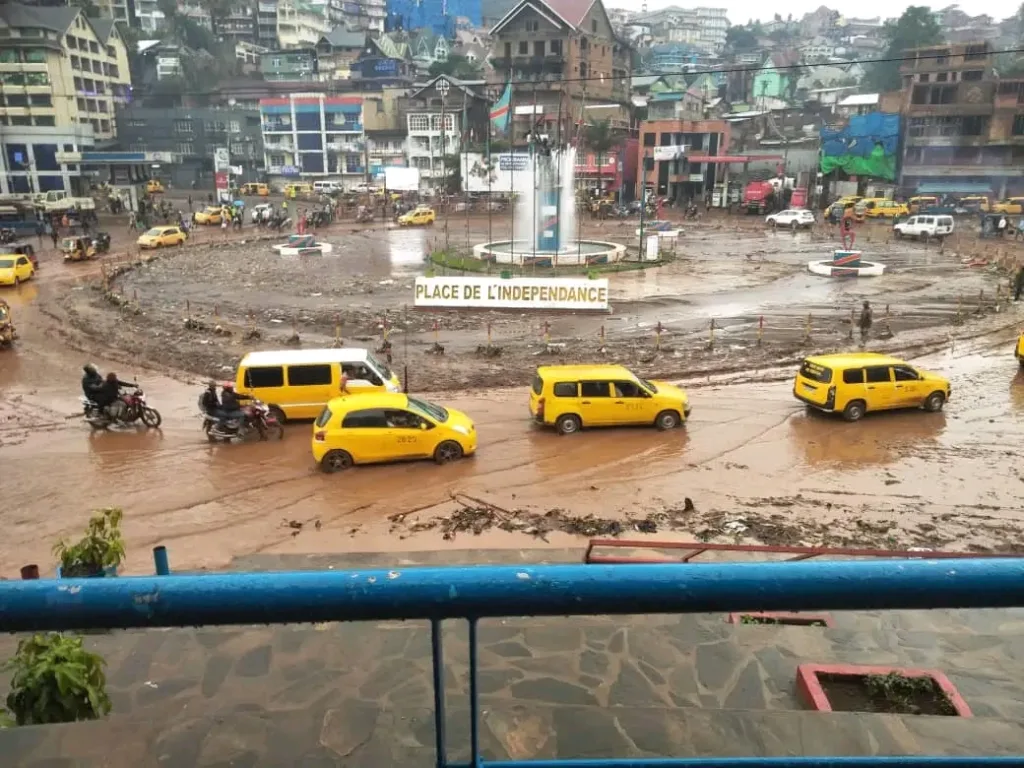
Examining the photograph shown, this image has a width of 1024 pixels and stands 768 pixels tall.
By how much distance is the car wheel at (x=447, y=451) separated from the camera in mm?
14469

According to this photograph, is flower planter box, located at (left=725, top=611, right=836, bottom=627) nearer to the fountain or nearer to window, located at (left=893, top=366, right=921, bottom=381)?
window, located at (left=893, top=366, right=921, bottom=381)

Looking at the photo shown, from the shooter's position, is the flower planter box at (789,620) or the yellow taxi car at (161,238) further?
the yellow taxi car at (161,238)

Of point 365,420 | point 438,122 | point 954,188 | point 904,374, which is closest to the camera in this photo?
point 365,420

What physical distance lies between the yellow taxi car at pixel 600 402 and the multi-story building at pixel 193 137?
259ft

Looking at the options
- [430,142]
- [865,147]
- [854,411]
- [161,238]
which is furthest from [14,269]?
[865,147]

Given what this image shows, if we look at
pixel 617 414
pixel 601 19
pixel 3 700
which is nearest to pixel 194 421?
pixel 617 414

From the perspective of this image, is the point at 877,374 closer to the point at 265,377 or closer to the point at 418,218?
the point at 265,377

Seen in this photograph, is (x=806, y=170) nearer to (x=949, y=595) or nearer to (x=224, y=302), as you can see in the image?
(x=224, y=302)

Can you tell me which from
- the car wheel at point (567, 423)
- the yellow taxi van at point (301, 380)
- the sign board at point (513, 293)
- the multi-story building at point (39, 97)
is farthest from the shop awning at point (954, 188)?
the multi-story building at point (39, 97)

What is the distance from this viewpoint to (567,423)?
16.1 metres

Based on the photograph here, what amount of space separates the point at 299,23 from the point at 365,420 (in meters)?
135

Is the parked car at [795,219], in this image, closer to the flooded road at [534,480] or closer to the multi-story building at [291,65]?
the flooded road at [534,480]

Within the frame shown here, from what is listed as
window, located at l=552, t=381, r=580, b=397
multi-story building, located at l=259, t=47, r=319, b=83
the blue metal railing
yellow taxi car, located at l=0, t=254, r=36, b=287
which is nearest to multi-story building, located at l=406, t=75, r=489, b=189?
multi-story building, located at l=259, t=47, r=319, b=83

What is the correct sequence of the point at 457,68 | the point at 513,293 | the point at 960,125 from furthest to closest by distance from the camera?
the point at 457,68 → the point at 960,125 → the point at 513,293
